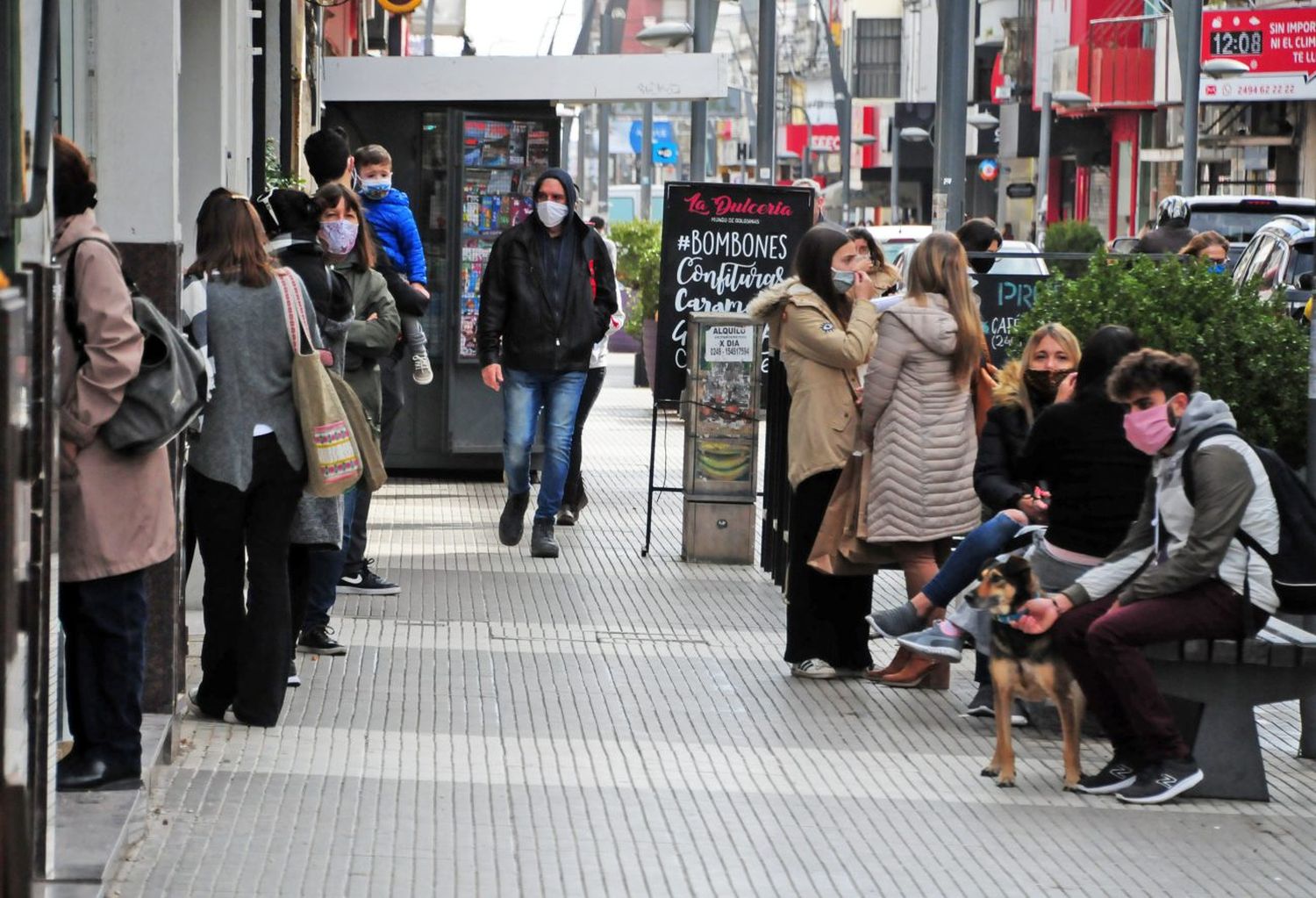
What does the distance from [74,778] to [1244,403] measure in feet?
18.4

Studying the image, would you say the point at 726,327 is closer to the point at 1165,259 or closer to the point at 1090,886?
the point at 1165,259

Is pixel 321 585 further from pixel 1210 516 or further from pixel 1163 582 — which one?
pixel 1210 516

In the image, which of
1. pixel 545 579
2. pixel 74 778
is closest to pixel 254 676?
pixel 74 778

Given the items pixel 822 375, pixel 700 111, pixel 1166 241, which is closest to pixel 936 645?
pixel 822 375

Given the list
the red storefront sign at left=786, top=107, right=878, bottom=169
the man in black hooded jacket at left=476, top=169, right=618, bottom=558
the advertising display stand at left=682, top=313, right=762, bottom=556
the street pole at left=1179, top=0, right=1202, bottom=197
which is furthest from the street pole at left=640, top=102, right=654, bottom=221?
the advertising display stand at left=682, top=313, right=762, bottom=556

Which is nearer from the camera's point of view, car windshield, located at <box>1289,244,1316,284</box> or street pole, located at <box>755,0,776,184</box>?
car windshield, located at <box>1289,244,1316,284</box>

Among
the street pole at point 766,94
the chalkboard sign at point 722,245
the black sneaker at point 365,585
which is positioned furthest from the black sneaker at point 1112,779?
the street pole at point 766,94

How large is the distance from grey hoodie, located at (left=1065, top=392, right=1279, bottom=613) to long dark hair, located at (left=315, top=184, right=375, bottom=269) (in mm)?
3428

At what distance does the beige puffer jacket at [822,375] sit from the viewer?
8.76m

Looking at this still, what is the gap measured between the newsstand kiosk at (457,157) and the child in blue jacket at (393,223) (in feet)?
10.8

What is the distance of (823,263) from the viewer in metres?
8.84

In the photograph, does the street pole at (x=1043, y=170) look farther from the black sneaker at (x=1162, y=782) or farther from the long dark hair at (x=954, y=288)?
the black sneaker at (x=1162, y=782)

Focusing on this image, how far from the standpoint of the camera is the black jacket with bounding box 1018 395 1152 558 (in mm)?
7488

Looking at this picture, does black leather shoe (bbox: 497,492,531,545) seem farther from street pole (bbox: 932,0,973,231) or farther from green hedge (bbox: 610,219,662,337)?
green hedge (bbox: 610,219,662,337)
